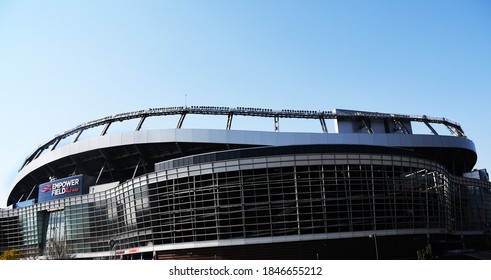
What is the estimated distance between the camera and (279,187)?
5888 centimetres

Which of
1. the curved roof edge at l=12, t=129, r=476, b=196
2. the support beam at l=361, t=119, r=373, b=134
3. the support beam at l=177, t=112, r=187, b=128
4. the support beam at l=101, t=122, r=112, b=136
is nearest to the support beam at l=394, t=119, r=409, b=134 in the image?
the curved roof edge at l=12, t=129, r=476, b=196

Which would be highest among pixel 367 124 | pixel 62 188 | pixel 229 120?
pixel 367 124

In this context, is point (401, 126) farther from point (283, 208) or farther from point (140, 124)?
point (140, 124)

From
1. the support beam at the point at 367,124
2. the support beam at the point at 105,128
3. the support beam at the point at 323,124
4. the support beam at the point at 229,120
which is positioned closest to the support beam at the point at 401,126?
the support beam at the point at 367,124

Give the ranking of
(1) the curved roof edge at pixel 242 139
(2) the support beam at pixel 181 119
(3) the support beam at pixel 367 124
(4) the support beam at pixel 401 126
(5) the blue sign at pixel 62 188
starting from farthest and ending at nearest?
(4) the support beam at pixel 401 126, (3) the support beam at pixel 367 124, (2) the support beam at pixel 181 119, (1) the curved roof edge at pixel 242 139, (5) the blue sign at pixel 62 188

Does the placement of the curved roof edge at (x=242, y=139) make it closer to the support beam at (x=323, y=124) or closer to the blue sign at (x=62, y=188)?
the support beam at (x=323, y=124)

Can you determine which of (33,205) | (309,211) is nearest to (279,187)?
(309,211)

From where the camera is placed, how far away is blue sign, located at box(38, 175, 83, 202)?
277ft

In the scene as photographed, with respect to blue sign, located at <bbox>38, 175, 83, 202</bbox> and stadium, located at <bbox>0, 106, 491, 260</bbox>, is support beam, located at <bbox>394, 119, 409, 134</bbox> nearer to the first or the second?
stadium, located at <bbox>0, 106, 491, 260</bbox>

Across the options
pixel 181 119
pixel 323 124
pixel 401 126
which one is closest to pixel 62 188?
pixel 181 119

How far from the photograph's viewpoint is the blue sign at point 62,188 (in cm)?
8444

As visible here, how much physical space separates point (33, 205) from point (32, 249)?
31.3 ft

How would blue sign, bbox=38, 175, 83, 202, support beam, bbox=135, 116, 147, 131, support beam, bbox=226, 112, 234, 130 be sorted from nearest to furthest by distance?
1. blue sign, bbox=38, 175, 83, 202
2. support beam, bbox=135, 116, 147, 131
3. support beam, bbox=226, 112, 234, 130

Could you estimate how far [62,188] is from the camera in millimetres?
85938
